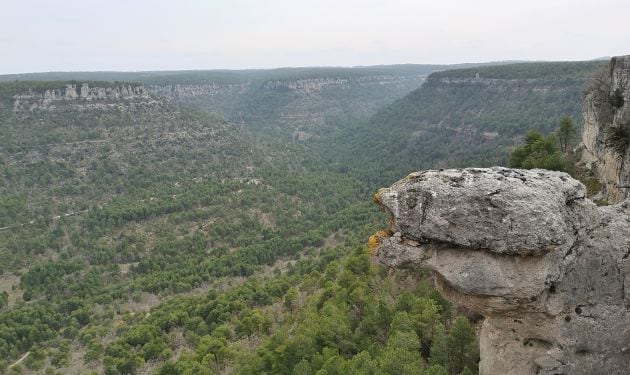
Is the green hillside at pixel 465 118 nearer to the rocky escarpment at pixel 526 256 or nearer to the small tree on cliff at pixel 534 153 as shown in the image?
the small tree on cliff at pixel 534 153

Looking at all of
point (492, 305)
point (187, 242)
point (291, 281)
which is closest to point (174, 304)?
point (291, 281)

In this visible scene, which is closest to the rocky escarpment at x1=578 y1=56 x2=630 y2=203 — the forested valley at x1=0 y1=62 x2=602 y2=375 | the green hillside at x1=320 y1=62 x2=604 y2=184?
the forested valley at x1=0 y1=62 x2=602 y2=375

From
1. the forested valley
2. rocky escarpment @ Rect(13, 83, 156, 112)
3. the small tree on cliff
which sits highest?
rocky escarpment @ Rect(13, 83, 156, 112)

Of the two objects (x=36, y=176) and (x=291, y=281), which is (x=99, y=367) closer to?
(x=291, y=281)

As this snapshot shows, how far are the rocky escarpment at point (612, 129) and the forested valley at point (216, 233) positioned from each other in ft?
30.6

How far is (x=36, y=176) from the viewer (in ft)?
293

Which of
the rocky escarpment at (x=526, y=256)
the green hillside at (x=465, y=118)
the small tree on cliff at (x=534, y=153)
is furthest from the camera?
the green hillside at (x=465, y=118)

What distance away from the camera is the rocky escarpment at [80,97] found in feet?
362

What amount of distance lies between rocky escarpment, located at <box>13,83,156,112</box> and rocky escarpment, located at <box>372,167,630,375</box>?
125 metres

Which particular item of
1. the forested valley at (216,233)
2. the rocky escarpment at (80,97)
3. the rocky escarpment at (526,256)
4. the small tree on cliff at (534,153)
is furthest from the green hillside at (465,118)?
the rocky escarpment at (526,256)

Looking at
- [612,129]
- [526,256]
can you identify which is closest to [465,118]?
[612,129]

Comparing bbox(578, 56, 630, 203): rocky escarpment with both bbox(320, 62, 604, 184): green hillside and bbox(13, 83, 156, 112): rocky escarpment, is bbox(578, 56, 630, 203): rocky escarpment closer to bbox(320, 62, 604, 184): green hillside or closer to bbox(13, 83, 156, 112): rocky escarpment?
bbox(320, 62, 604, 184): green hillside

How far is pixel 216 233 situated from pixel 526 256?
7070 centimetres

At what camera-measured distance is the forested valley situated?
26.7 metres
